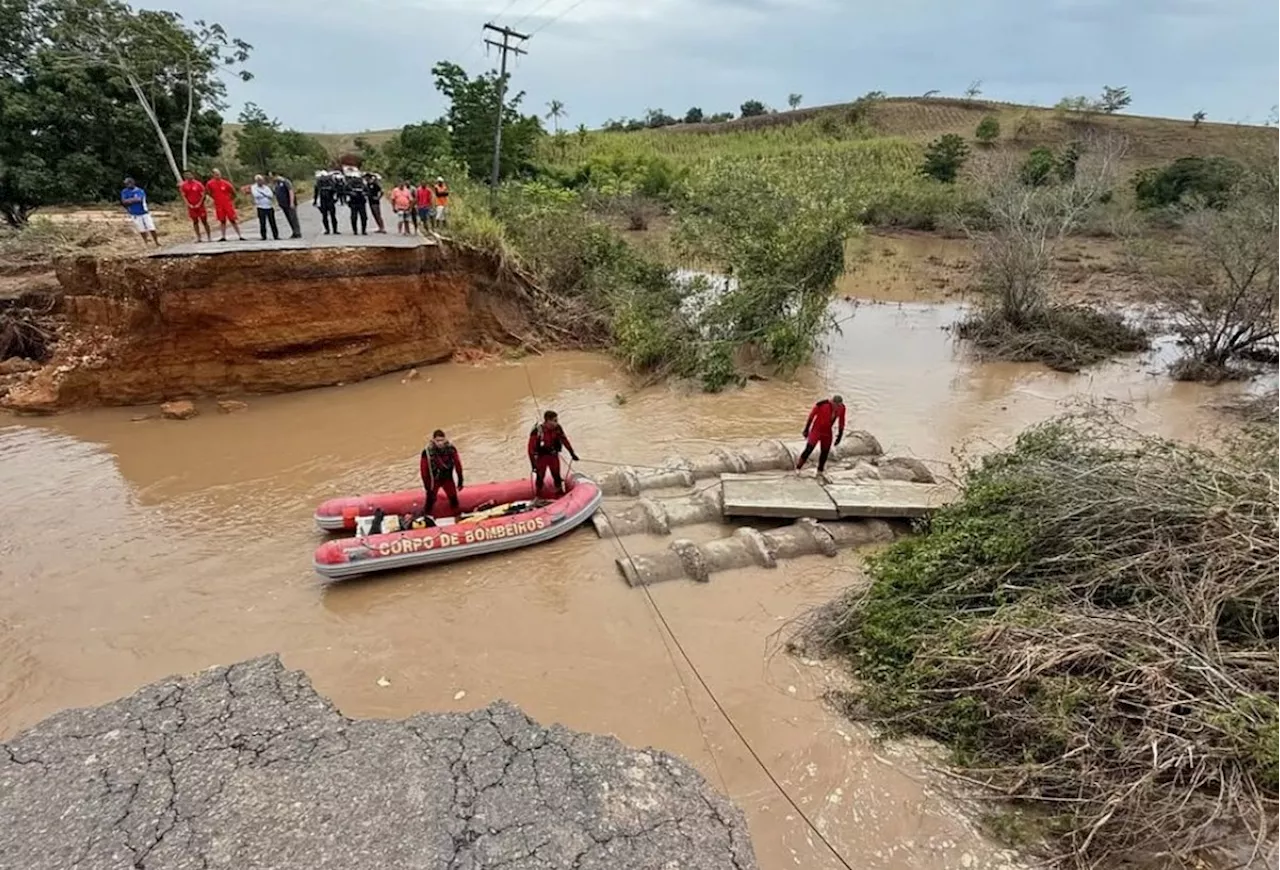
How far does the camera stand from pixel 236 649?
22.6 feet

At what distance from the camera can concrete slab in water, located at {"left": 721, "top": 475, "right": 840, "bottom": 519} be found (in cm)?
885

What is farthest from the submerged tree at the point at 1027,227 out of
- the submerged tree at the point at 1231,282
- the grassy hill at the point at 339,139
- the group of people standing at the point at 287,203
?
the grassy hill at the point at 339,139

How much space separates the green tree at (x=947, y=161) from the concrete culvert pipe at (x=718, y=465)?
35.9m

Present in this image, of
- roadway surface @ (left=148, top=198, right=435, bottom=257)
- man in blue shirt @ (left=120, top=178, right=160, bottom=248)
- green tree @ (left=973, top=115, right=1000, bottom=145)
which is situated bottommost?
roadway surface @ (left=148, top=198, right=435, bottom=257)

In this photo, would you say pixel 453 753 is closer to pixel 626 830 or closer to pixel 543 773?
pixel 543 773

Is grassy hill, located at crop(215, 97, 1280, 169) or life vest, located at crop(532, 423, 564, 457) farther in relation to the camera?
grassy hill, located at crop(215, 97, 1280, 169)

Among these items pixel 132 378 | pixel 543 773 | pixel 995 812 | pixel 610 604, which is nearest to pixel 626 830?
pixel 543 773

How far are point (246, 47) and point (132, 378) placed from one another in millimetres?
16303

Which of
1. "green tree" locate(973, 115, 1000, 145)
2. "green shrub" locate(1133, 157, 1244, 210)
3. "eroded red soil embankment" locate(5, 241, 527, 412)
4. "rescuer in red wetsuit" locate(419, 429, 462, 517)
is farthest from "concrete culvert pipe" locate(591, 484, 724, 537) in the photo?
"green tree" locate(973, 115, 1000, 145)

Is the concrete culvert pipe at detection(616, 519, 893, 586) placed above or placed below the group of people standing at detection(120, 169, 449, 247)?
below

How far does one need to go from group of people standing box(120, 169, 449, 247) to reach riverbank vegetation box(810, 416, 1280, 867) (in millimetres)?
13288

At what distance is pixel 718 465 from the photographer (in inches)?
415

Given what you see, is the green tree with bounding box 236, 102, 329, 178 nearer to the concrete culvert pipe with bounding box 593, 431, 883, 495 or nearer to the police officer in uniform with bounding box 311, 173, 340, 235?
the police officer in uniform with bounding box 311, 173, 340, 235

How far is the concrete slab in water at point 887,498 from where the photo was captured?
8.77 meters
